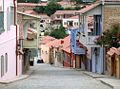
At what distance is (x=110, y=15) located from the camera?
44531 millimetres

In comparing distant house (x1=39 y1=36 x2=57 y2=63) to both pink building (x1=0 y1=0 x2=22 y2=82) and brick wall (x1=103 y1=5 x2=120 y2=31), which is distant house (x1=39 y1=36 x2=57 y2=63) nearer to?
brick wall (x1=103 y1=5 x2=120 y2=31)

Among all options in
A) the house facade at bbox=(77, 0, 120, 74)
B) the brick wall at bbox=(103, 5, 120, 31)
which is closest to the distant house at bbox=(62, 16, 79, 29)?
the house facade at bbox=(77, 0, 120, 74)

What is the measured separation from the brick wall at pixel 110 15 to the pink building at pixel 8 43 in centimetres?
873

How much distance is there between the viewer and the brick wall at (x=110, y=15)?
44281 mm

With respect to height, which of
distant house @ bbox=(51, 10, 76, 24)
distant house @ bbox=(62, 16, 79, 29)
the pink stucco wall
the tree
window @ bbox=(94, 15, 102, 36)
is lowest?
the pink stucco wall

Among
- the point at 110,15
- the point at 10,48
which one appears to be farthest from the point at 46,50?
the point at 10,48

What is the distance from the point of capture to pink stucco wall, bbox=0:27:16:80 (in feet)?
100

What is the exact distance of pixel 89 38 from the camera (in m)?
44.6

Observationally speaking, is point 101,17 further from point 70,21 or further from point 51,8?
point 51,8

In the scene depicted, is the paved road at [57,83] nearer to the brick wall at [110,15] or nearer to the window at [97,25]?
the brick wall at [110,15]

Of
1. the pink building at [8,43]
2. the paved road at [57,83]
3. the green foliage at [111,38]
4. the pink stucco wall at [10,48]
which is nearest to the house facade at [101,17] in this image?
the green foliage at [111,38]

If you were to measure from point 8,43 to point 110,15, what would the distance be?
13.6 meters

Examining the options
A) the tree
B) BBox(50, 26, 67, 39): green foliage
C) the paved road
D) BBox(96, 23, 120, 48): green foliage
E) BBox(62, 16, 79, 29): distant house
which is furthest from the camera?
the tree

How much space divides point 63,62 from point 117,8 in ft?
121
